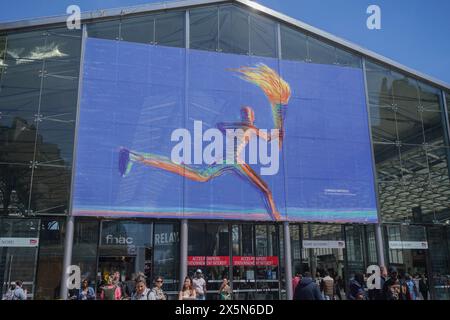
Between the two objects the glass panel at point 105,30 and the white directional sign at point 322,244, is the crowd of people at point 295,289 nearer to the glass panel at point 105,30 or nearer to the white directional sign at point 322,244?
the white directional sign at point 322,244

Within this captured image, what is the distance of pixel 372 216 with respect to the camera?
21.3 m

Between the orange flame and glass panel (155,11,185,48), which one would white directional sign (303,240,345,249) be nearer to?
the orange flame

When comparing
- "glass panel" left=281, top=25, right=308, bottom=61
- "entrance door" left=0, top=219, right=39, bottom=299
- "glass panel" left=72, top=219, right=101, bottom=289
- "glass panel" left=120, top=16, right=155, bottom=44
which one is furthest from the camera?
"glass panel" left=281, top=25, right=308, bottom=61

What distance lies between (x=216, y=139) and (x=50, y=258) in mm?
8420

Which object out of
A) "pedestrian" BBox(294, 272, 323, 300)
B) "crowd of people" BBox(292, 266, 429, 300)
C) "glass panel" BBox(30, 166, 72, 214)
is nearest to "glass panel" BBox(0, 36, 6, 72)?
"glass panel" BBox(30, 166, 72, 214)

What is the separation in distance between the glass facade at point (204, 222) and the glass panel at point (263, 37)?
0.17 feet

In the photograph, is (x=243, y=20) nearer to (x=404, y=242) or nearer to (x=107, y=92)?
(x=107, y=92)

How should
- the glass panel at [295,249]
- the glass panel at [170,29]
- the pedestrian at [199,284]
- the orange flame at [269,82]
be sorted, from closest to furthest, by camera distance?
1. the pedestrian at [199,284]
2. the glass panel at [295,249]
3. the glass panel at [170,29]
4. the orange flame at [269,82]

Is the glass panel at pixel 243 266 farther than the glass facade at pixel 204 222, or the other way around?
the glass panel at pixel 243 266

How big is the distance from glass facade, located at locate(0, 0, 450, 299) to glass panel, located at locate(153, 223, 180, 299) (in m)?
0.04

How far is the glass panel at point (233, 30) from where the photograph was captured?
2191 centimetres

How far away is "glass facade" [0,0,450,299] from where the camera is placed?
18.1 m

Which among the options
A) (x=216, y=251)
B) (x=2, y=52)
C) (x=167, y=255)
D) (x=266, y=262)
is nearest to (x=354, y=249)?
(x=266, y=262)

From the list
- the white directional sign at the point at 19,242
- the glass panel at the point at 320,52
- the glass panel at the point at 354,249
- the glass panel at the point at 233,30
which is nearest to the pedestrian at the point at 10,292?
the white directional sign at the point at 19,242
